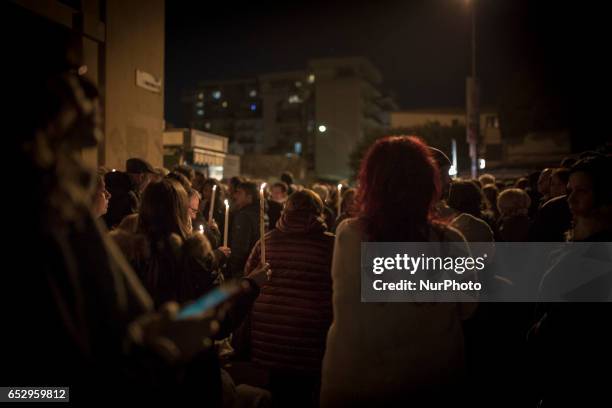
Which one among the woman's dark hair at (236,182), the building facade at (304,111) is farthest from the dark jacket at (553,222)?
the building facade at (304,111)

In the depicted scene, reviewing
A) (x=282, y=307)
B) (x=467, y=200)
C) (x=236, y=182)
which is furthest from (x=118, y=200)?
(x=467, y=200)

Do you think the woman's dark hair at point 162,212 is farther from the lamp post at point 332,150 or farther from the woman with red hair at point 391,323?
the lamp post at point 332,150

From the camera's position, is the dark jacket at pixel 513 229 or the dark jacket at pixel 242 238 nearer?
the dark jacket at pixel 513 229

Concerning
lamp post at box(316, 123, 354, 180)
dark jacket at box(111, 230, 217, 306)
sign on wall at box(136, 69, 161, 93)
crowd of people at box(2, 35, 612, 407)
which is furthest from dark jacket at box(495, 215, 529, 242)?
lamp post at box(316, 123, 354, 180)

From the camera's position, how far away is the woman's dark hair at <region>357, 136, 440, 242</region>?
2268 millimetres

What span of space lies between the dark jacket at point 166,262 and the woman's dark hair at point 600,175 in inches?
93.1

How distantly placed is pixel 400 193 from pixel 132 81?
13.0 m

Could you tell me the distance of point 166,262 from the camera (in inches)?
101

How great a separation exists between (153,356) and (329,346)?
44.8 inches

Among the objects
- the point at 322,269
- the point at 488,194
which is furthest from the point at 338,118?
the point at 322,269

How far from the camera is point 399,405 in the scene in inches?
87.7

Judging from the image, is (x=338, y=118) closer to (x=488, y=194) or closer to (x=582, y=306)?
(x=488, y=194)

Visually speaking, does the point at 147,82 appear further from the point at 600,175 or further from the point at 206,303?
the point at 206,303

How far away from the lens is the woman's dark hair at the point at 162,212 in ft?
8.65
